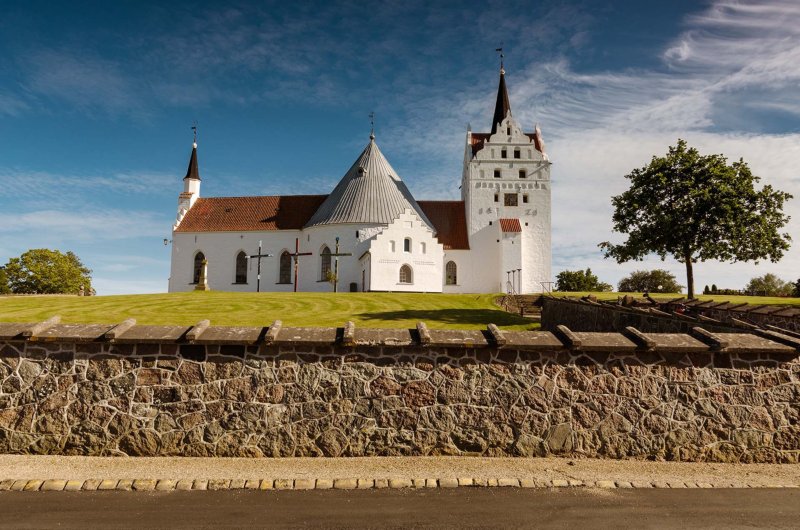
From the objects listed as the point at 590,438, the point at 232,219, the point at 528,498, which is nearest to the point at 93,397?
the point at 528,498

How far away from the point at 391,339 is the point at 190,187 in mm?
53539

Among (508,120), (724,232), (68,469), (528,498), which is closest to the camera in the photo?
(528,498)

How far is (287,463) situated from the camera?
7.48m

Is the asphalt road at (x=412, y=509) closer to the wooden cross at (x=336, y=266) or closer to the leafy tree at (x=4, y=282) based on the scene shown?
the wooden cross at (x=336, y=266)

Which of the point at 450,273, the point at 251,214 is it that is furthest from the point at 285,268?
the point at 450,273

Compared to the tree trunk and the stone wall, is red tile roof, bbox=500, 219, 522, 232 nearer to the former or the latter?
the tree trunk

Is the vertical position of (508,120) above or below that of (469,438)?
above

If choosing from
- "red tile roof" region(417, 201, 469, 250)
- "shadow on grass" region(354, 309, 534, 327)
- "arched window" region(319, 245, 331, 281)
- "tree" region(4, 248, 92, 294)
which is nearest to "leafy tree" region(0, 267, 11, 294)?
"tree" region(4, 248, 92, 294)

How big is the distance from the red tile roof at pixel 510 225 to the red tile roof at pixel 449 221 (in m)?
3.47

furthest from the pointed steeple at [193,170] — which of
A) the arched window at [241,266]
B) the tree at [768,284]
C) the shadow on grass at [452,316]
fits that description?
the tree at [768,284]

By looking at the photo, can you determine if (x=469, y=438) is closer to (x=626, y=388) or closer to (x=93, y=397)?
(x=626, y=388)

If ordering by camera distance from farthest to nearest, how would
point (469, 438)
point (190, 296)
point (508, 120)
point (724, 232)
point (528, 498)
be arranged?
point (508, 120) → point (724, 232) → point (190, 296) → point (469, 438) → point (528, 498)

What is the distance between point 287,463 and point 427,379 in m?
2.24

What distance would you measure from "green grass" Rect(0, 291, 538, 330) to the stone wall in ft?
43.9
